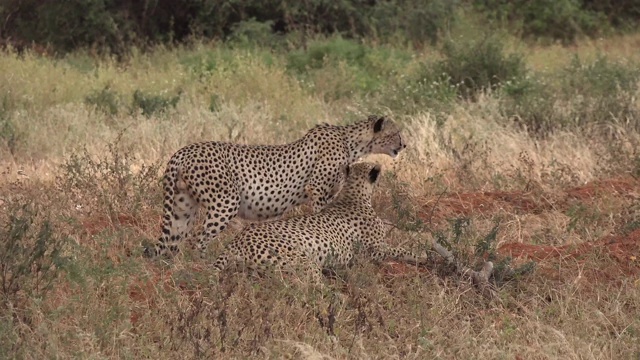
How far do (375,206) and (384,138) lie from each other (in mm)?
456

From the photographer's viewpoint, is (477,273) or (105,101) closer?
(477,273)

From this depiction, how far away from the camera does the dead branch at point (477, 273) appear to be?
20.6ft

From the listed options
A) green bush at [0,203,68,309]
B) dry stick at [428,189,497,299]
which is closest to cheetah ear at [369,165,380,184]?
dry stick at [428,189,497,299]

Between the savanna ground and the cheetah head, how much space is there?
0.38 meters

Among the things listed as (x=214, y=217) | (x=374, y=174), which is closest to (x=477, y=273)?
(x=374, y=174)

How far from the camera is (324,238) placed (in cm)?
654

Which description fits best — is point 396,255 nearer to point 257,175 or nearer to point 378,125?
point 257,175

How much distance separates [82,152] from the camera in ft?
32.9

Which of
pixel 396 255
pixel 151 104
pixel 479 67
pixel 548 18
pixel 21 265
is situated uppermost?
pixel 21 265

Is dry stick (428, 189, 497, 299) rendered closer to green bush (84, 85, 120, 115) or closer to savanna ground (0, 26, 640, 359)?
savanna ground (0, 26, 640, 359)

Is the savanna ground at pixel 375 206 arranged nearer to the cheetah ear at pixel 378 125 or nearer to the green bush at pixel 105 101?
the green bush at pixel 105 101

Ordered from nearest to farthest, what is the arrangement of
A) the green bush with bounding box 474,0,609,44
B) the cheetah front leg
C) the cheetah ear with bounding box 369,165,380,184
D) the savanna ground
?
1. the savanna ground
2. the cheetah front leg
3. the cheetah ear with bounding box 369,165,380,184
4. the green bush with bounding box 474,0,609,44

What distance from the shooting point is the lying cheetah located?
615 centimetres

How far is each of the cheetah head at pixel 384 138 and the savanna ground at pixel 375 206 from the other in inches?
14.9
